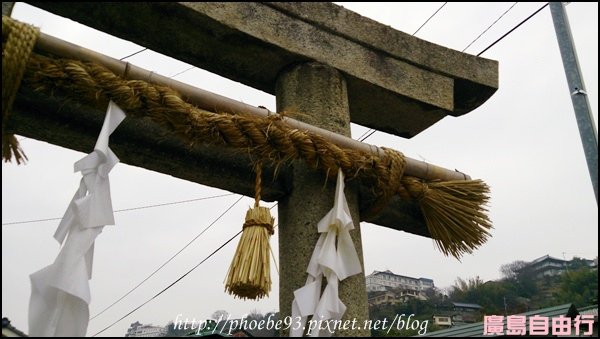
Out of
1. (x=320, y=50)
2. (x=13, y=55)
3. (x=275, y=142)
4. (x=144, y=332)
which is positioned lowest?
(x=144, y=332)

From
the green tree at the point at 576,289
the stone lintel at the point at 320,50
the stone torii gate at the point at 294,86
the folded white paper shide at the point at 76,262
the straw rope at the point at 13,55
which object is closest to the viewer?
the folded white paper shide at the point at 76,262

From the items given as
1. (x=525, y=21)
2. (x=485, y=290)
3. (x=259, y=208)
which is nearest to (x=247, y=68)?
(x=259, y=208)

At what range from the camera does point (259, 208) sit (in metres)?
1.94

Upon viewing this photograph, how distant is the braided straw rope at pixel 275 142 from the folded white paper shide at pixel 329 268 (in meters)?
0.15

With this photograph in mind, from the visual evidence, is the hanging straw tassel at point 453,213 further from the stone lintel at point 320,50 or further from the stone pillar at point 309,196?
the stone lintel at point 320,50

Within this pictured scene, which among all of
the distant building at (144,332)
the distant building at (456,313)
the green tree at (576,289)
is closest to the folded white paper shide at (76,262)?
the distant building at (144,332)

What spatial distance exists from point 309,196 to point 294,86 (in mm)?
542

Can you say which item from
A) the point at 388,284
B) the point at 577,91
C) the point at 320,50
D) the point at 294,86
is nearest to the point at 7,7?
the point at 294,86

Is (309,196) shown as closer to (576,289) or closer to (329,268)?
(329,268)

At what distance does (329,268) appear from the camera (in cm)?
185

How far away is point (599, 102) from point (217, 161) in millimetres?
1429

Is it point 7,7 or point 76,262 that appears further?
point 7,7

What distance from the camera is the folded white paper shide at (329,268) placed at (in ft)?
5.87

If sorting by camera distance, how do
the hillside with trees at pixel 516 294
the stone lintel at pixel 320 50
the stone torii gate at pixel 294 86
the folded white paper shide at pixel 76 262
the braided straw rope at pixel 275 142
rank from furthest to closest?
the hillside with trees at pixel 516 294
the stone lintel at pixel 320 50
the stone torii gate at pixel 294 86
the braided straw rope at pixel 275 142
the folded white paper shide at pixel 76 262
